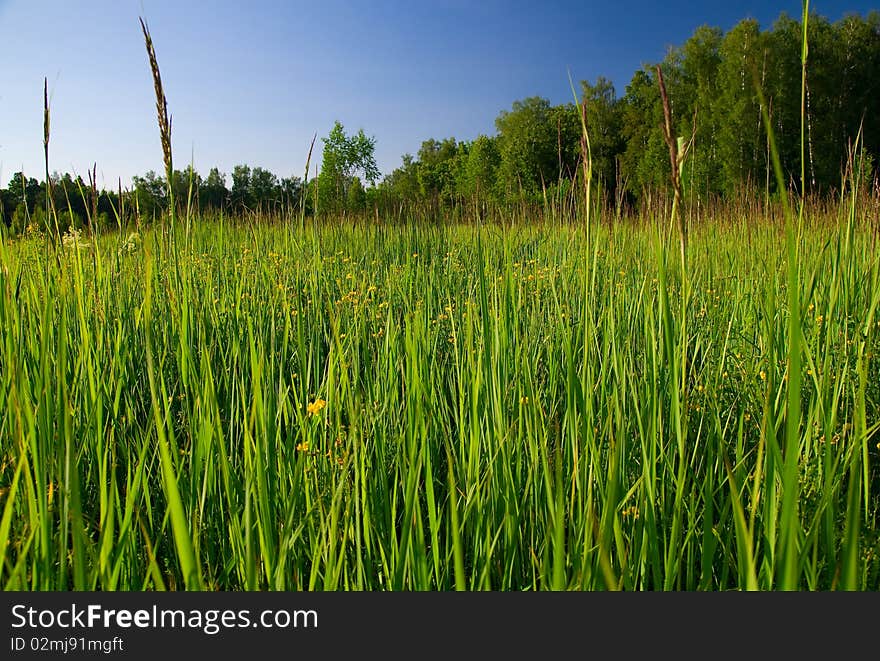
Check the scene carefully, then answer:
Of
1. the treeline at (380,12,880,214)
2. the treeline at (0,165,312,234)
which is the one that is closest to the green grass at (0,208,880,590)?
the treeline at (0,165,312,234)

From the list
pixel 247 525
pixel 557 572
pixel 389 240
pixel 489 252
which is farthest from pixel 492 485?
pixel 389 240

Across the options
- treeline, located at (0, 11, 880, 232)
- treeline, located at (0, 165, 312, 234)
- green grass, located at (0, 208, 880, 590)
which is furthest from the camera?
treeline, located at (0, 11, 880, 232)

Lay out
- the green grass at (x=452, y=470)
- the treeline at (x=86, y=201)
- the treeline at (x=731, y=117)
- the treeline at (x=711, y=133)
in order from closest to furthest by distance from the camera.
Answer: the green grass at (x=452, y=470) → the treeline at (x=86, y=201) → the treeline at (x=711, y=133) → the treeline at (x=731, y=117)

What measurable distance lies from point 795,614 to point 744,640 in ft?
0.22

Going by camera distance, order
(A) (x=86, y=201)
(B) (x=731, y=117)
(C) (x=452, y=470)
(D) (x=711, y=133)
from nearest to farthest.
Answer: (C) (x=452, y=470)
(A) (x=86, y=201)
(B) (x=731, y=117)
(D) (x=711, y=133)

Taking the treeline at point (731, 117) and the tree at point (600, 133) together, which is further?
the treeline at point (731, 117)

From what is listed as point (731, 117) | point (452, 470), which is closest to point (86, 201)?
point (452, 470)

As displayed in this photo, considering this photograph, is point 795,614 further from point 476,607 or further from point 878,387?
point 878,387

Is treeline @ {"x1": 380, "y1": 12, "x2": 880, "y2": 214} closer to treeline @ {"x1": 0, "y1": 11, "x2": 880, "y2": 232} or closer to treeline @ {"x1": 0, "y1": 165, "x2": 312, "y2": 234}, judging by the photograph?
treeline @ {"x1": 0, "y1": 11, "x2": 880, "y2": 232}

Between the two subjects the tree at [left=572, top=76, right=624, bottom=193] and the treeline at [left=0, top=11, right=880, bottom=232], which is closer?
the tree at [left=572, top=76, right=624, bottom=193]

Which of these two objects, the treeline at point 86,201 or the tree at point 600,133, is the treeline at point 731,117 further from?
the treeline at point 86,201

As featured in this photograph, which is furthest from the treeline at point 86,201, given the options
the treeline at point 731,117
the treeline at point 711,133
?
the treeline at point 731,117

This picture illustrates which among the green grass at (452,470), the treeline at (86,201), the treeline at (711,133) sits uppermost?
the treeline at (711,133)

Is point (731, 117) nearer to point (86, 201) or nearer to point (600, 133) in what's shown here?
point (600, 133)
